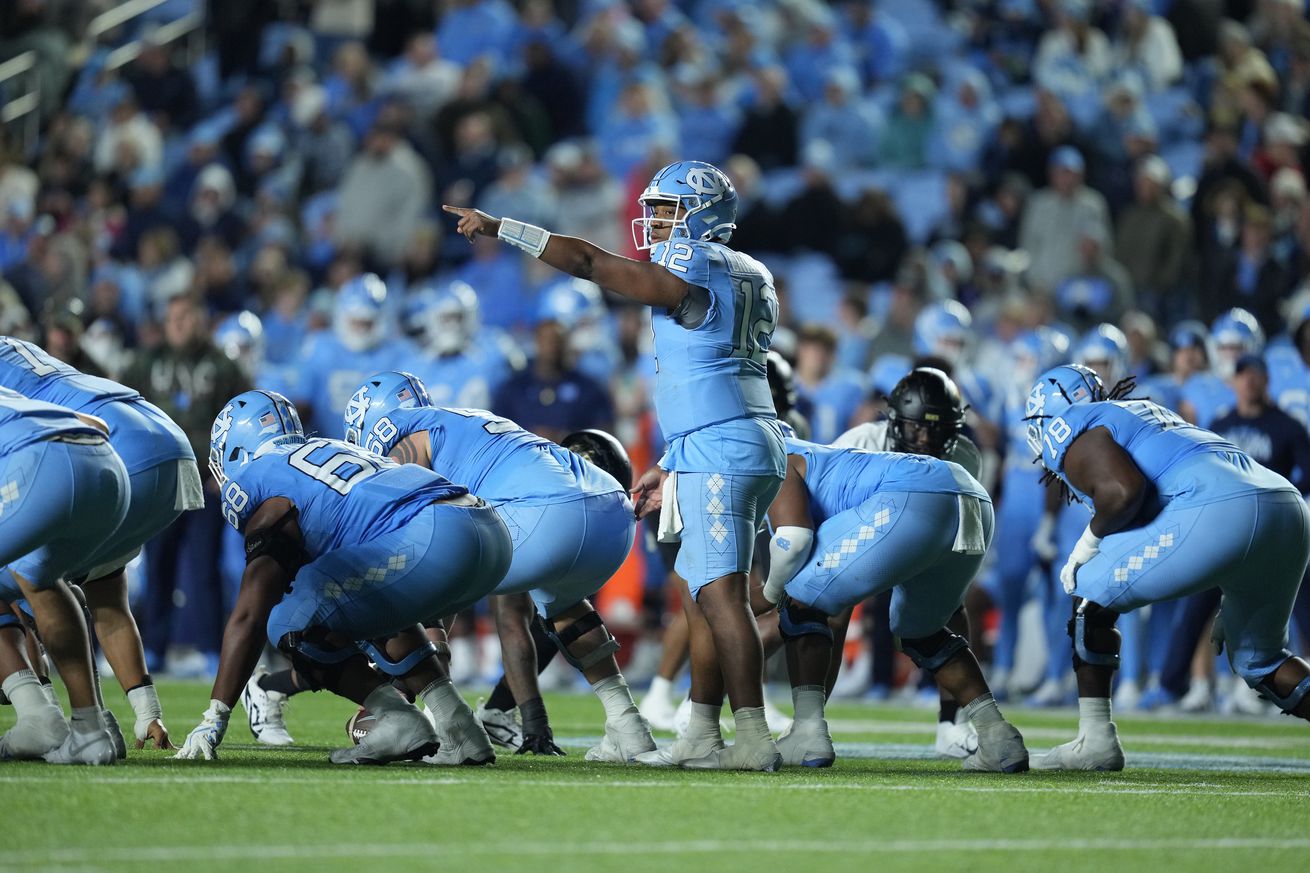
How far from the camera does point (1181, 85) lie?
787 inches

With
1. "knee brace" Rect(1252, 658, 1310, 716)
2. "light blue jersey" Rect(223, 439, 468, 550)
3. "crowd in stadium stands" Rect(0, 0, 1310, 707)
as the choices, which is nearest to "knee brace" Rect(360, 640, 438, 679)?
"light blue jersey" Rect(223, 439, 468, 550)

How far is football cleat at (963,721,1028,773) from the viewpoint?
7.29m

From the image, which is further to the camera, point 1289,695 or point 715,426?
point 1289,695

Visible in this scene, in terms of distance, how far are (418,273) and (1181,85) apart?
8.60 metres

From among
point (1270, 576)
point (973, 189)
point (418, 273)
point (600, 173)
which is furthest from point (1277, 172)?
point (1270, 576)

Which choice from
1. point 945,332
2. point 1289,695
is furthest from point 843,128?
point 1289,695

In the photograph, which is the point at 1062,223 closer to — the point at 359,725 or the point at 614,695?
the point at 614,695

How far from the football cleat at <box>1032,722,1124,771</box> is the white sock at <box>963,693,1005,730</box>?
1.19 feet

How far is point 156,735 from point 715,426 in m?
2.36

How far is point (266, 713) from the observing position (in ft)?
26.8

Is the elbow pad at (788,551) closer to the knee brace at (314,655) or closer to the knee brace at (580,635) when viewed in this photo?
the knee brace at (580,635)

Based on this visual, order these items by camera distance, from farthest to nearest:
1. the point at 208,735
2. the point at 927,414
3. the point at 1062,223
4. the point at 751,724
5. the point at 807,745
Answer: the point at 1062,223 → the point at 927,414 → the point at 807,745 → the point at 751,724 → the point at 208,735

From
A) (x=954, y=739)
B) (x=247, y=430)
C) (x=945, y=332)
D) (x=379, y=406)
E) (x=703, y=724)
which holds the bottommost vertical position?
(x=945, y=332)

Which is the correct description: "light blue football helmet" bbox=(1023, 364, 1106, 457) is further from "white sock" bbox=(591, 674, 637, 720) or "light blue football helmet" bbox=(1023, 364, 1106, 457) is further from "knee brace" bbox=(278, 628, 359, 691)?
"knee brace" bbox=(278, 628, 359, 691)
